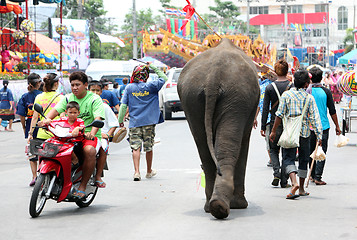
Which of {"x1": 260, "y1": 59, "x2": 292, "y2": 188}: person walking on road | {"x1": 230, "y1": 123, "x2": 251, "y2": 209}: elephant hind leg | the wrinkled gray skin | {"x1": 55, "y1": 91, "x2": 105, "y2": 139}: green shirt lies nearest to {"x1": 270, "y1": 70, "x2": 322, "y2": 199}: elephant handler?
{"x1": 260, "y1": 59, "x2": 292, "y2": 188}: person walking on road

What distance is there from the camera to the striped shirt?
9141 mm

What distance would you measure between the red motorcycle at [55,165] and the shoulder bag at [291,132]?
2.65m

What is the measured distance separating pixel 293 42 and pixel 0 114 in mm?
90407

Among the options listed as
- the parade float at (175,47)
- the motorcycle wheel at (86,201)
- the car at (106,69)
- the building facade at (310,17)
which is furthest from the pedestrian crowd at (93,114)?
the building facade at (310,17)

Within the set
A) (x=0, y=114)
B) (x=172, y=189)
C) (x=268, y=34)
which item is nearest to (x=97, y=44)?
(x=0, y=114)

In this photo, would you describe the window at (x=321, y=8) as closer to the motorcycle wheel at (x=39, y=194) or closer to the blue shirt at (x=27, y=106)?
the blue shirt at (x=27, y=106)

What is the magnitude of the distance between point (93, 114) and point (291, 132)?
2.56 meters

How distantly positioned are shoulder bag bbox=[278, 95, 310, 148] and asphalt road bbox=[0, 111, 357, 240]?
0.70 metres

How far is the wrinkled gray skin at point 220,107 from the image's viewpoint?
296 inches

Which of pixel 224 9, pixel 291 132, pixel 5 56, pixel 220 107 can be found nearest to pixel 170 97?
pixel 5 56

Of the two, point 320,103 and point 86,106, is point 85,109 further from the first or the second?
point 320,103

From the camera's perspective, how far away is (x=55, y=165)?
25.2ft

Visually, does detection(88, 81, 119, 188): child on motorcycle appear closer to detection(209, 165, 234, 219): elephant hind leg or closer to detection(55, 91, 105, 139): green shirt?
detection(55, 91, 105, 139): green shirt

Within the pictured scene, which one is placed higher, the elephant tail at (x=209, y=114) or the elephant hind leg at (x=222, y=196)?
the elephant tail at (x=209, y=114)
